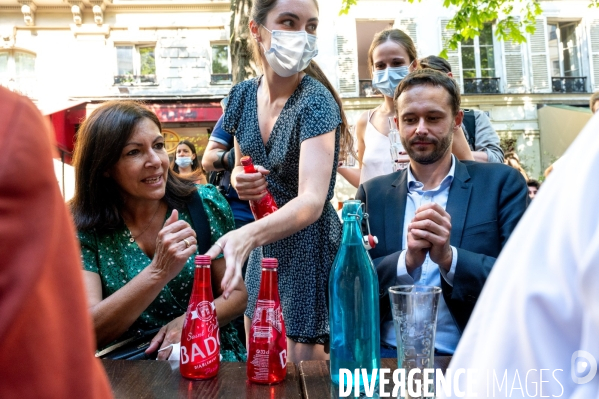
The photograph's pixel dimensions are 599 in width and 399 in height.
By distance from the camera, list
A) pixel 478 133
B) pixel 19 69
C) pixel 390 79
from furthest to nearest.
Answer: pixel 19 69 < pixel 478 133 < pixel 390 79

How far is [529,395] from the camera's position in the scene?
0.45m

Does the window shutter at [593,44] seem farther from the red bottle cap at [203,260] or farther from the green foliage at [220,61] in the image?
the red bottle cap at [203,260]

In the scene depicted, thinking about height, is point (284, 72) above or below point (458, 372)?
above

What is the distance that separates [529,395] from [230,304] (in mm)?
1577

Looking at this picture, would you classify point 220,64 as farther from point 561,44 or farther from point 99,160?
point 99,160

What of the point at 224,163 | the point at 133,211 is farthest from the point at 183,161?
the point at 133,211

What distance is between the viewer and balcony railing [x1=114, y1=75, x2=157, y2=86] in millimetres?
14039

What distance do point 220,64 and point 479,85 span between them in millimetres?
A: 6785

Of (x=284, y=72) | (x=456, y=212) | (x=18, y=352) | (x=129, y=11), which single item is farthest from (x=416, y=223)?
(x=129, y=11)

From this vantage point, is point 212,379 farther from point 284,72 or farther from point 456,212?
point 284,72

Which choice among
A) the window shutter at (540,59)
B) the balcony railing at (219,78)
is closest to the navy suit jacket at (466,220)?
the balcony railing at (219,78)

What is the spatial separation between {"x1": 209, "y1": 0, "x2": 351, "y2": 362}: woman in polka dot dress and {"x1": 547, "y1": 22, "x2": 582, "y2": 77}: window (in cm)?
1537

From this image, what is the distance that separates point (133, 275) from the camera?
2.01 m

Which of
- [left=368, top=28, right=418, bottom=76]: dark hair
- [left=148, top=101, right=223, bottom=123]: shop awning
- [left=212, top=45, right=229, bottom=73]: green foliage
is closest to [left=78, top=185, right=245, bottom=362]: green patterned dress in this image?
[left=368, top=28, right=418, bottom=76]: dark hair
